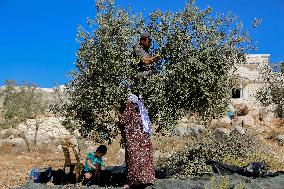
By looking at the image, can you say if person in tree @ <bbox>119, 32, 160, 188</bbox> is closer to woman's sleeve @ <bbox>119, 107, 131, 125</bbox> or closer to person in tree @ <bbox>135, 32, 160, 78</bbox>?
woman's sleeve @ <bbox>119, 107, 131, 125</bbox>

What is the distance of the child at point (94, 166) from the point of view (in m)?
11.8

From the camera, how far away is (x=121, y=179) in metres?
12.3

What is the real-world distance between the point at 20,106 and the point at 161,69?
22516 millimetres

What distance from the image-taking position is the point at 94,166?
11.8 m

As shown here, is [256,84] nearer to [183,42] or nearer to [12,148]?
[12,148]

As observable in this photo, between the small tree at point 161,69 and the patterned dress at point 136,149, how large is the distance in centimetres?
155

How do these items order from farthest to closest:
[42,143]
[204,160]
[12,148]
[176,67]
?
[42,143] < [12,148] < [204,160] < [176,67]

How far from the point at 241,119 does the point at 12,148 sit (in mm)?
14194

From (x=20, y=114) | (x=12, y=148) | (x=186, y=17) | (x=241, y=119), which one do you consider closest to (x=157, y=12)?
(x=186, y=17)

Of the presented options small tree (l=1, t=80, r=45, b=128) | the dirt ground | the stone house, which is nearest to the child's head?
the dirt ground

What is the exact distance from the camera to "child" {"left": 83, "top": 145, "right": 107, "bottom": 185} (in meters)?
11.8

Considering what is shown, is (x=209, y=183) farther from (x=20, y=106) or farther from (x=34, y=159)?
(x=20, y=106)

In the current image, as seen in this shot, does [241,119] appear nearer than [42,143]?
No

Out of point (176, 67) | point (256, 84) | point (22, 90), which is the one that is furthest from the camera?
point (256, 84)
